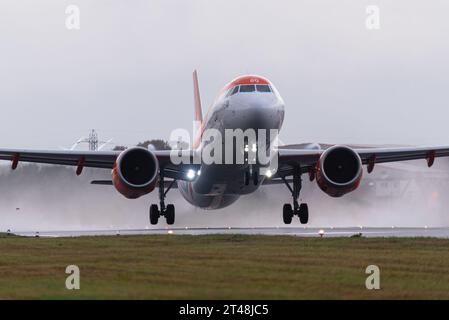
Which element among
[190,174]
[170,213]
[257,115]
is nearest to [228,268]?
[257,115]

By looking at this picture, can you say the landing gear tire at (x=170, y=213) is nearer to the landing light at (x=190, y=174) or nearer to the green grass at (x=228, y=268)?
the landing light at (x=190, y=174)

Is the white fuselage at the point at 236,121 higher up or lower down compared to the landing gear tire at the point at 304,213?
higher up

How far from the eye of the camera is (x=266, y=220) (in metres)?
55.6

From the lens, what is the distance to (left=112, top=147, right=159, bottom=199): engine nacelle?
3456 cm

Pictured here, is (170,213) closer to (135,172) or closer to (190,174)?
(190,174)

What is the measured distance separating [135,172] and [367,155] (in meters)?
9.92

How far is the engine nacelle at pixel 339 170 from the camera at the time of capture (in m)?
35.3

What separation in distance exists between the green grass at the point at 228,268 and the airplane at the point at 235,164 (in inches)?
202

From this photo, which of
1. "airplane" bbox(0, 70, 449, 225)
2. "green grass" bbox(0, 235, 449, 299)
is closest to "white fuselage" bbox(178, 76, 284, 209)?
"airplane" bbox(0, 70, 449, 225)

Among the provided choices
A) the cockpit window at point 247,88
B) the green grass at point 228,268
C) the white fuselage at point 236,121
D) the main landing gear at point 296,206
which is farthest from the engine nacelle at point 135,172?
the main landing gear at point 296,206

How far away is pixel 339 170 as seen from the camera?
3578 cm

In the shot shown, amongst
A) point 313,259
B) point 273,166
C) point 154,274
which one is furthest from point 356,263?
point 273,166

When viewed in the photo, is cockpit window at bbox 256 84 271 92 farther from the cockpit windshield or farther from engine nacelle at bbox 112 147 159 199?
engine nacelle at bbox 112 147 159 199

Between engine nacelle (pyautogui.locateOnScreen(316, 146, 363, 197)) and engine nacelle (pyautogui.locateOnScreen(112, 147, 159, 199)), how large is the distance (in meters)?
6.00
